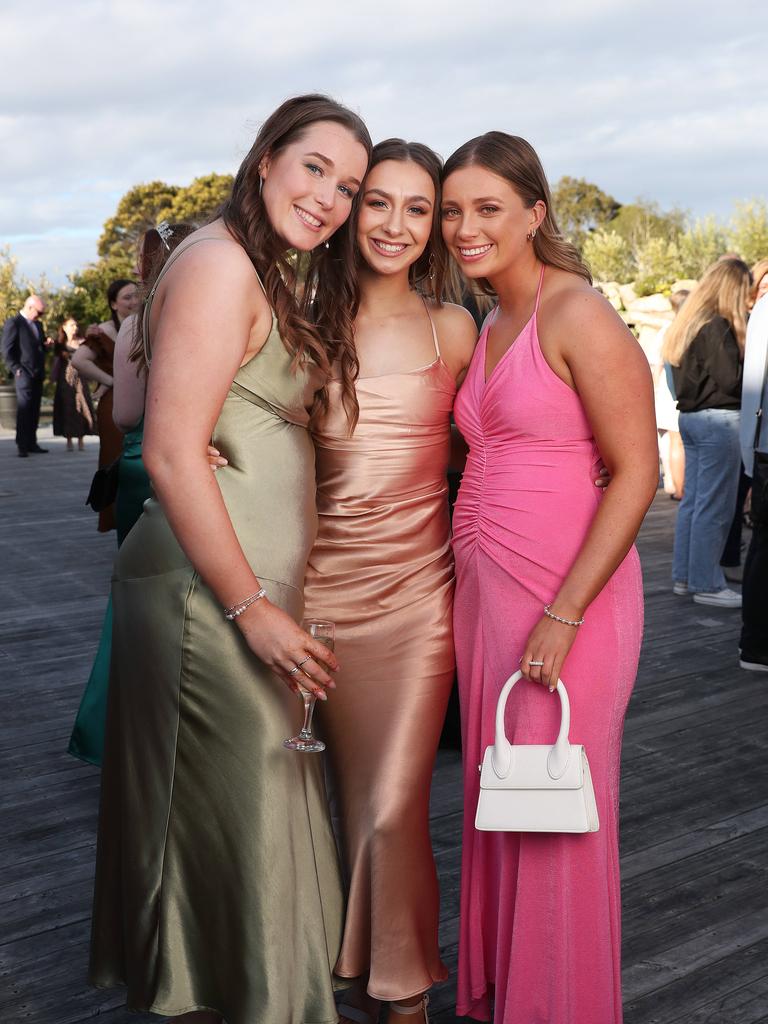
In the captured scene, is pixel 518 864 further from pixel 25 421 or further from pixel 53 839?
pixel 25 421

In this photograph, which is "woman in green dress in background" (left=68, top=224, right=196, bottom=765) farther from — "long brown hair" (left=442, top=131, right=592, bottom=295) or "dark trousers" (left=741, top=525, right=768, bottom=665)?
"dark trousers" (left=741, top=525, right=768, bottom=665)

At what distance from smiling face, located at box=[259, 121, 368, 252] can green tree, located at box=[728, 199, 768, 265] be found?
21352 millimetres

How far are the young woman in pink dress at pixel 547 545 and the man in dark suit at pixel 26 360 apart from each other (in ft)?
41.2

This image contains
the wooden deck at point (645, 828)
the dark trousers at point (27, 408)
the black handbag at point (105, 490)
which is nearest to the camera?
the wooden deck at point (645, 828)

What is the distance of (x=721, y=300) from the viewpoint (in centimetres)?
656

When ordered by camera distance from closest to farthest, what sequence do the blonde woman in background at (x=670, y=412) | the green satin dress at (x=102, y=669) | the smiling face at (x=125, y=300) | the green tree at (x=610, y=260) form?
1. the green satin dress at (x=102, y=669)
2. the smiling face at (x=125, y=300)
3. the blonde woman in background at (x=670, y=412)
4. the green tree at (x=610, y=260)

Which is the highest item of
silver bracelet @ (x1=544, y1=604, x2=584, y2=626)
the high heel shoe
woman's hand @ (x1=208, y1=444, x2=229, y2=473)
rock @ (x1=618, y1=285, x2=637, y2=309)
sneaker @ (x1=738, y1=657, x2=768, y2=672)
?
rock @ (x1=618, y1=285, x2=637, y2=309)

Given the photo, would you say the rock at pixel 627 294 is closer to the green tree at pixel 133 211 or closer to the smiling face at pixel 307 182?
the smiling face at pixel 307 182

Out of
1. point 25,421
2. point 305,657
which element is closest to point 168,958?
point 305,657

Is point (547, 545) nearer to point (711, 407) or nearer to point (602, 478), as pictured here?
point (602, 478)

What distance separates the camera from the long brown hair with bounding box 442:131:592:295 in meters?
2.37

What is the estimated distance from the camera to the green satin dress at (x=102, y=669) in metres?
3.91

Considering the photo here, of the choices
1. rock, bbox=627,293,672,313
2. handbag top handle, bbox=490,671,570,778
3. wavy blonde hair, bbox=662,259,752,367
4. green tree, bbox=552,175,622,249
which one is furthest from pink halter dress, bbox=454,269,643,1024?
green tree, bbox=552,175,622,249

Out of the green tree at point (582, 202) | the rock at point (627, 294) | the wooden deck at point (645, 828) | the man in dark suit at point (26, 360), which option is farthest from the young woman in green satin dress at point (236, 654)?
the green tree at point (582, 202)
